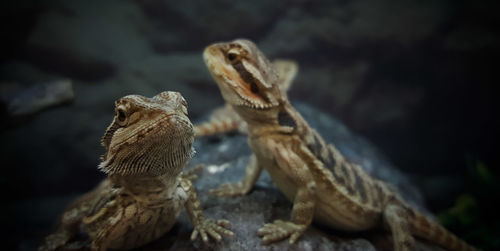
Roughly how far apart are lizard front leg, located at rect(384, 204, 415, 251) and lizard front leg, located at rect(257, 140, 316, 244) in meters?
0.76

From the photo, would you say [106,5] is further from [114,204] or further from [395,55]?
[395,55]

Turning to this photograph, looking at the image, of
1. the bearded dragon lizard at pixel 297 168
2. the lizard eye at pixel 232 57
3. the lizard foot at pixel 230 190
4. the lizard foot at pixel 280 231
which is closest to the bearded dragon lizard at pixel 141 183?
the lizard foot at pixel 280 231

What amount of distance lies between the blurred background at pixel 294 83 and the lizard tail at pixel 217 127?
1.30 feet

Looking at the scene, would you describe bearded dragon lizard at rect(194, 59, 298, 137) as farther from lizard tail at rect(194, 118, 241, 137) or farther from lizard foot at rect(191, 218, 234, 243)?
lizard foot at rect(191, 218, 234, 243)

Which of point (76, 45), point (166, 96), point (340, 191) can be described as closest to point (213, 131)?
point (340, 191)

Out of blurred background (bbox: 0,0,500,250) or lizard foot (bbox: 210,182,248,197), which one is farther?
blurred background (bbox: 0,0,500,250)

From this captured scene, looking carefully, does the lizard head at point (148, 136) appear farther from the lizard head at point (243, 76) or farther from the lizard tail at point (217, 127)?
the lizard tail at point (217, 127)

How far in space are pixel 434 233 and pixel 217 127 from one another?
9.35 ft

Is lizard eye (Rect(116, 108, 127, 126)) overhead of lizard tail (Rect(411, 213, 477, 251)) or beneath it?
beneath

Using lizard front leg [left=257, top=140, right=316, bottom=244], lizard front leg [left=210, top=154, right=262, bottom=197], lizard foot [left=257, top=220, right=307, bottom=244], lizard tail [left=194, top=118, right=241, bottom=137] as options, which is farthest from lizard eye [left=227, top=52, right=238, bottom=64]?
lizard tail [left=194, top=118, right=241, bottom=137]

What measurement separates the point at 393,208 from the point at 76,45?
5.09 m

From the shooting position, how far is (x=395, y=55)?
6.18 meters

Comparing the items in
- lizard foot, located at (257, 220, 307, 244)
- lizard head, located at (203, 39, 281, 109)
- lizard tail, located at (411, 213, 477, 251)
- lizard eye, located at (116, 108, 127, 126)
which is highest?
lizard head, located at (203, 39, 281, 109)

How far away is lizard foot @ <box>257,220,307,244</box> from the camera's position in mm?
2467
